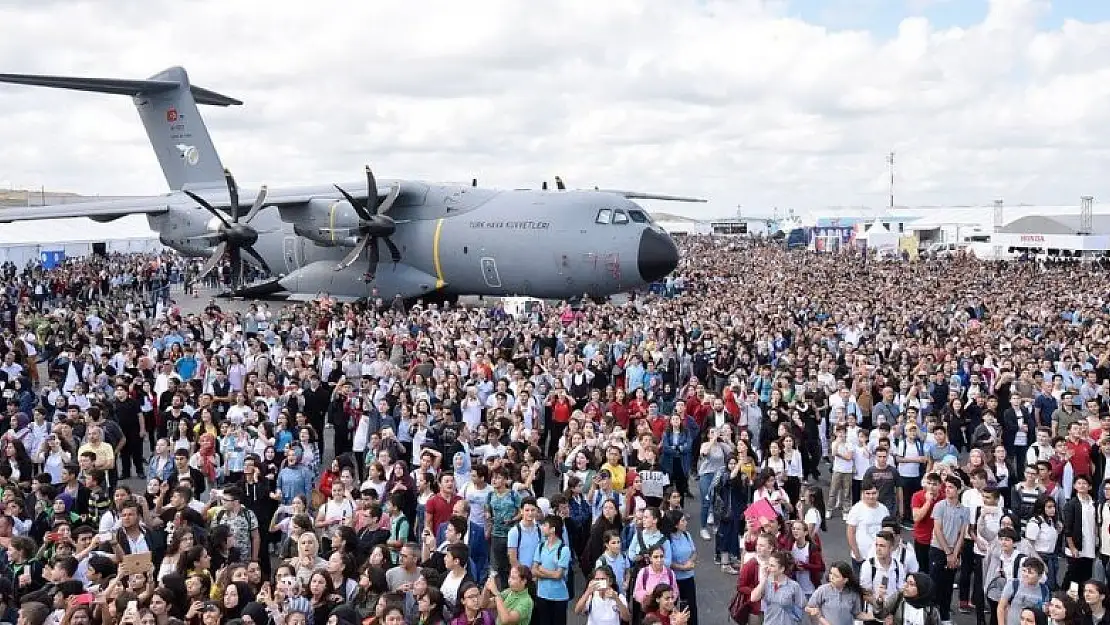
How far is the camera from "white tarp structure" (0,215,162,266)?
40.5m

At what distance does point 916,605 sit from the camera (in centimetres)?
623

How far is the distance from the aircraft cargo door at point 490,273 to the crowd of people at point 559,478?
19.0 feet

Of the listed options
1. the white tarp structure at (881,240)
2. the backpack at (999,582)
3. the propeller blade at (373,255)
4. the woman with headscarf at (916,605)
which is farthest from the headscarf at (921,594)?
the white tarp structure at (881,240)

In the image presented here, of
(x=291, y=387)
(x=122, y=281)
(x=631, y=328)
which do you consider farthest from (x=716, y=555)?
(x=122, y=281)

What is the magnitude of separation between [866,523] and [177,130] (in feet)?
92.7

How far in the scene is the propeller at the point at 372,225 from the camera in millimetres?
25125

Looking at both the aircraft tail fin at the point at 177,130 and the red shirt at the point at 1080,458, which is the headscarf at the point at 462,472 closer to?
the red shirt at the point at 1080,458

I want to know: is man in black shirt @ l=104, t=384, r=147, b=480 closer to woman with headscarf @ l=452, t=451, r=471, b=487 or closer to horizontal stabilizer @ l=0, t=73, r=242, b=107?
woman with headscarf @ l=452, t=451, r=471, b=487

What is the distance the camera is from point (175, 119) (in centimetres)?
3088

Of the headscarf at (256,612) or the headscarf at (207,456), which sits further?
the headscarf at (207,456)

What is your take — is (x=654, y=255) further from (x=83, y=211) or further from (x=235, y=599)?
(x=235, y=599)

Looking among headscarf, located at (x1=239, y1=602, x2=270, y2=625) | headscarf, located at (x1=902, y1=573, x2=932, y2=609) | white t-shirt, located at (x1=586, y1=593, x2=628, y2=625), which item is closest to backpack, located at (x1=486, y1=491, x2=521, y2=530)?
white t-shirt, located at (x1=586, y1=593, x2=628, y2=625)

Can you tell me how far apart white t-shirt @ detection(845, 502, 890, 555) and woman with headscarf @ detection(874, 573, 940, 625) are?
1.48m

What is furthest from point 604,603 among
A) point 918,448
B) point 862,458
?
point 918,448
